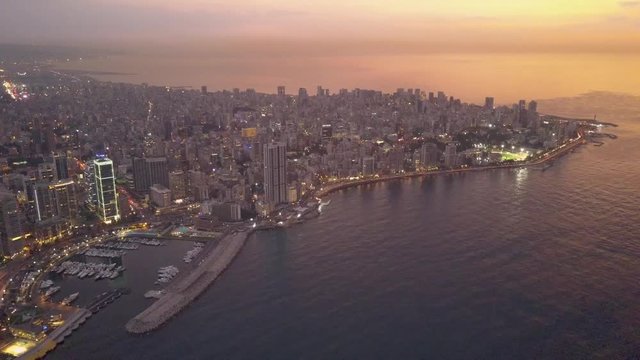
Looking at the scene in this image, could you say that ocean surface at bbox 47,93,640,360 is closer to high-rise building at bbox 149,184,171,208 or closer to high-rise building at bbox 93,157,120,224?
high-rise building at bbox 149,184,171,208

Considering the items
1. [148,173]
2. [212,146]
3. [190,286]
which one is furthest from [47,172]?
[190,286]

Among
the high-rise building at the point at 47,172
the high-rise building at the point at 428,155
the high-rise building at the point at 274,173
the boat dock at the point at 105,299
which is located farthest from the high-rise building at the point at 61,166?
the high-rise building at the point at 428,155

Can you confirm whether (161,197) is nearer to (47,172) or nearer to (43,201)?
(43,201)

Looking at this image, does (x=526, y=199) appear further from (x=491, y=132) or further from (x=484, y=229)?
(x=491, y=132)

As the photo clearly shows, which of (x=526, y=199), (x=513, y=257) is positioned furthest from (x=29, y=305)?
(x=526, y=199)

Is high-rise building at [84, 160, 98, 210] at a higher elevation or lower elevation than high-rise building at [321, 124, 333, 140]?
lower

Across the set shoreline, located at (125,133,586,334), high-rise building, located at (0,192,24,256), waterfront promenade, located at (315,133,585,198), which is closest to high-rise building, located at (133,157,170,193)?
high-rise building, located at (0,192,24,256)
